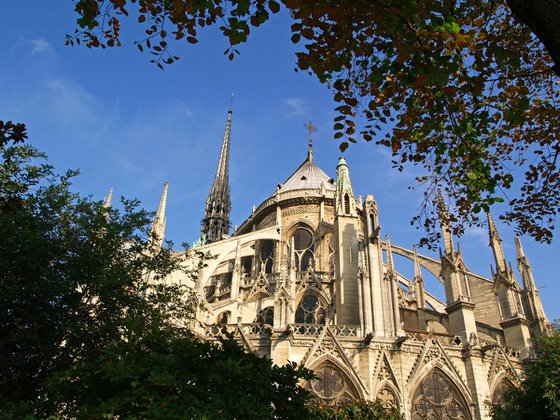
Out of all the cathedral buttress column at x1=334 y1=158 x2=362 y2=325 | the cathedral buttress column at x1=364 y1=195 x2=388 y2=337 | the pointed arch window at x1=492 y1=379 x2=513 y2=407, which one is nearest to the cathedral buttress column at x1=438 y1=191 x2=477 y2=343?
the pointed arch window at x1=492 y1=379 x2=513 y2=407

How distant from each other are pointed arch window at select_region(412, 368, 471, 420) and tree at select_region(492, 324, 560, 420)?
8.87 feet

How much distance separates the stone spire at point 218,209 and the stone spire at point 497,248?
3330 cm

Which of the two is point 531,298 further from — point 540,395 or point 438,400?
point 540,395

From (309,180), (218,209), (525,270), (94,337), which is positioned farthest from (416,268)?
(218,209)

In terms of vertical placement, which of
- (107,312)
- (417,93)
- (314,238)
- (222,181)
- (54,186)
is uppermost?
(222,181)

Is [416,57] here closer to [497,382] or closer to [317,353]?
[317,353]

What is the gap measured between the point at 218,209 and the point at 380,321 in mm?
40824

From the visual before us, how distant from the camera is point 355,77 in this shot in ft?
21.2

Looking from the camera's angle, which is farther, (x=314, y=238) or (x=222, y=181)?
(x=222, y=181)

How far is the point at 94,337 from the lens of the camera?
419 inches

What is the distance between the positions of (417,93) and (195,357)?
5.59m

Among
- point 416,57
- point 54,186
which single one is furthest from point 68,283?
point 416,57

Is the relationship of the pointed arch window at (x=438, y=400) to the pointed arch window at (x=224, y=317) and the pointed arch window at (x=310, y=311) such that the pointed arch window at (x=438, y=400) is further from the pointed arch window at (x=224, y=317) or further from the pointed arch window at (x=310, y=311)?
the pointed arch window at (x=224, y=317)

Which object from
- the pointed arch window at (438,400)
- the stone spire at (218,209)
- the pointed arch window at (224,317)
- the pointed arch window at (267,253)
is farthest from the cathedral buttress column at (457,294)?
the stone spire at (218,209)
